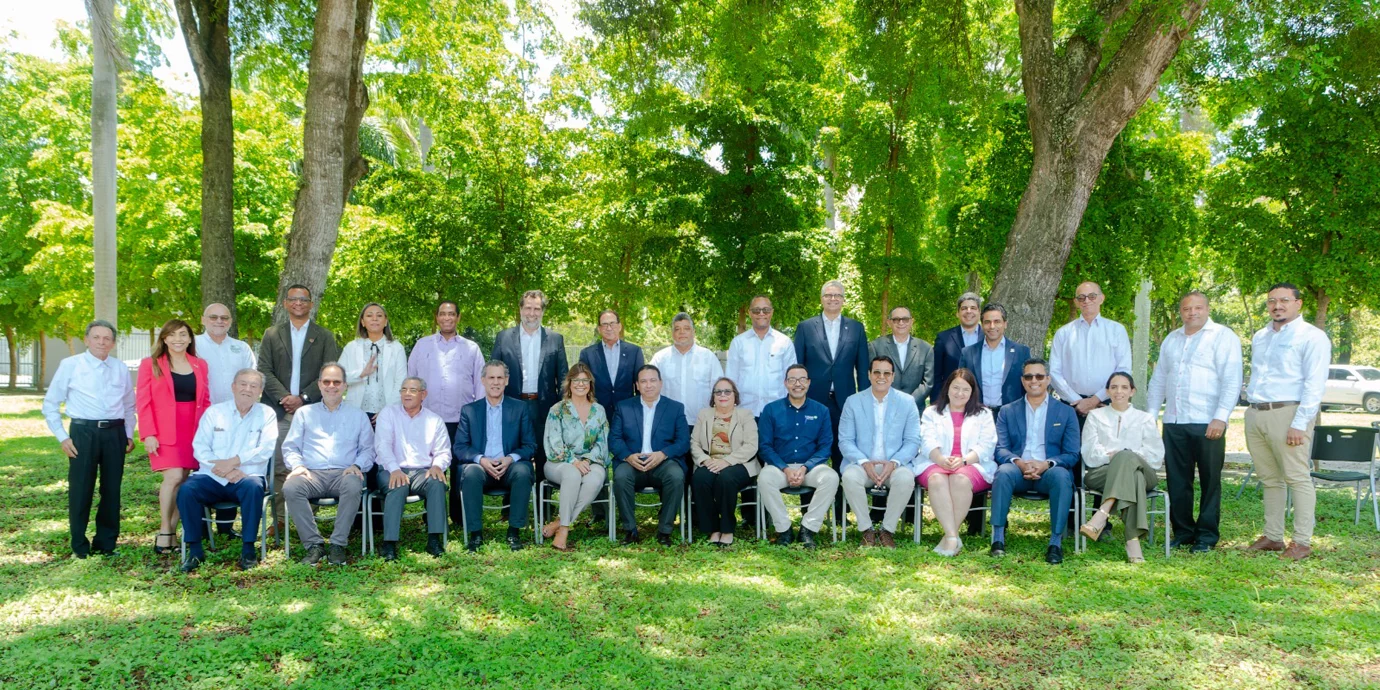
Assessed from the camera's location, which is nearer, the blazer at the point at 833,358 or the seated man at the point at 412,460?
the seated man at the point at 412,460

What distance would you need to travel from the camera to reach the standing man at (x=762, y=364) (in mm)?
6895

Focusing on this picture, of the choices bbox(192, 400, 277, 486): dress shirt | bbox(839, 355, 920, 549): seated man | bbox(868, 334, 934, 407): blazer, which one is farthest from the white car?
bbox(192, 400, 277, 486): dress shirt

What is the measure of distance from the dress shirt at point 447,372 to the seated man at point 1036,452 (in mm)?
3918

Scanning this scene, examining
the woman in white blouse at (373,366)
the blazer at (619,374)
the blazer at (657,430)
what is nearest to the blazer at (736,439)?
the blazer at (657,430)

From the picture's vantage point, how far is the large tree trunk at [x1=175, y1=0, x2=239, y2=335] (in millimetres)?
8008

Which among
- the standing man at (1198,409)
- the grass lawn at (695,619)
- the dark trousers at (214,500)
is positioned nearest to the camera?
the grass lawn at (695,619)

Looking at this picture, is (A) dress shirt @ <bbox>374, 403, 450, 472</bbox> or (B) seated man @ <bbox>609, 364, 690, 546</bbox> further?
(B) seated man @ <bbox>609, 364, 690, 546</bbox>

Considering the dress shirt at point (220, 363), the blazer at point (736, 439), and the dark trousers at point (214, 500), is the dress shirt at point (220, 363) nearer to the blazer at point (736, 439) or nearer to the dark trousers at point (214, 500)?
the dark trousers at point (214, 500)

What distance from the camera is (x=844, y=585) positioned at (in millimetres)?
5082

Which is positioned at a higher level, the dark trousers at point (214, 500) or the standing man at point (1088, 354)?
the standing man at point (1088, 354)

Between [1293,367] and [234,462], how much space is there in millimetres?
7157

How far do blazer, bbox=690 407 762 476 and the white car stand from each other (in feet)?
78.1

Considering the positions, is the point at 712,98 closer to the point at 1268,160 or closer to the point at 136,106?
the point at 1268,160

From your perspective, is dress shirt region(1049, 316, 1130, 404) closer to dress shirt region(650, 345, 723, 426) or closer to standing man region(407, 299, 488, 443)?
dress shirt region(650, 345, 723, 426)
